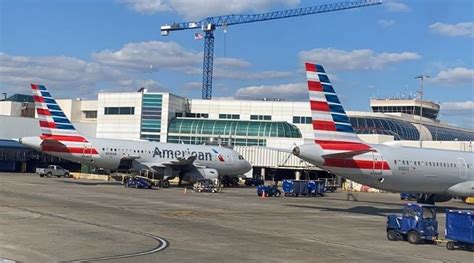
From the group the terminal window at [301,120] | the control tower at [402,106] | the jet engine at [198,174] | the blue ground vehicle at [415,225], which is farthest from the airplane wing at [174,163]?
the control tower at [402,106]

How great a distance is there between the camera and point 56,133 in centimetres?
6081

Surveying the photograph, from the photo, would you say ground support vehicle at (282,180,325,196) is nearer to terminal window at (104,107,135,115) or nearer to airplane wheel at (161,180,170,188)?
airplane wheel at (161,180,170,188)

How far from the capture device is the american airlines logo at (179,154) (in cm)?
6694

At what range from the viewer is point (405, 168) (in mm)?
39375

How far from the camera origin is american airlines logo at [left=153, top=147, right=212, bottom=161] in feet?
220

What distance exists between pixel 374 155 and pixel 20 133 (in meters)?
68.7

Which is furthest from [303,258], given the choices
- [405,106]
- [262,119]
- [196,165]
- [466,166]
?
[405,106]

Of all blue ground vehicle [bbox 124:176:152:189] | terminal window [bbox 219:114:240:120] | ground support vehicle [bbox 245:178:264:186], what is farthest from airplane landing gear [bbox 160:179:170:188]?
terminal window [bbox 219:114:240:120]

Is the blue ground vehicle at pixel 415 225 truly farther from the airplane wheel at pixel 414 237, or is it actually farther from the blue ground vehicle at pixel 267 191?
the blue ground vehicle at pixel 267 191

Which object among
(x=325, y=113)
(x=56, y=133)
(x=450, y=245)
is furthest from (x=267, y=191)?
(x=450, y=245)

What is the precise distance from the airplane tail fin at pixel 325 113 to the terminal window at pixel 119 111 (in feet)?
231

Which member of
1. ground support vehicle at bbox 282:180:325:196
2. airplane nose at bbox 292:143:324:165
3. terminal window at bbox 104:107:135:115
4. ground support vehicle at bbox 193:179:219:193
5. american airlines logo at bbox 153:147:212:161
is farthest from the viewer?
terminal window at bbox 104:107:135:115

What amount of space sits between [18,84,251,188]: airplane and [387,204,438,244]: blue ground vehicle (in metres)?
41.5

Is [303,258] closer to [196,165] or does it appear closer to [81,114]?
[196,165]
